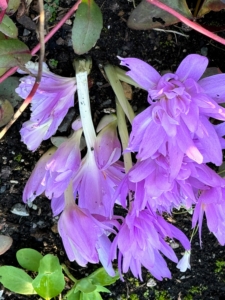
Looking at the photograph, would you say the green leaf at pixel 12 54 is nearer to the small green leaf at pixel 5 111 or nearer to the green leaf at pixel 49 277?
the small green leaf at pixel 5 111

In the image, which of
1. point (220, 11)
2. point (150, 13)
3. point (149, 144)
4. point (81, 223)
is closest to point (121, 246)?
point (81, 223)

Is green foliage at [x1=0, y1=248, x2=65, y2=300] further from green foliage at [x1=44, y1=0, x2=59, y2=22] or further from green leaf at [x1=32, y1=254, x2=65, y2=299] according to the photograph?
green foliage at [x1=44, y1=0, x2=59, y2=22]

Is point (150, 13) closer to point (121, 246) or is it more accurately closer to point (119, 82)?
point (119, 82)

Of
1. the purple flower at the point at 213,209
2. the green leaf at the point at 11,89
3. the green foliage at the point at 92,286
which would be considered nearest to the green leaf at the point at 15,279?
the green foliage at the point at 92,286

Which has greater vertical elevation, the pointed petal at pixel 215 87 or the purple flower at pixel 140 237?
the pointed petal at pixel 215 87

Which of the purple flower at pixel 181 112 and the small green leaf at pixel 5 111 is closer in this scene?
the purple flower at pixel 181 112

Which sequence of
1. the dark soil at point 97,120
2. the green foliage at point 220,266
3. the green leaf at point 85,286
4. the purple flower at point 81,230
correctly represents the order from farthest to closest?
1. the green foliage at point 220,266
2. the green leaf at point 85,286
3. the dark soil at point 97,120
4. the purple flower at point 81,230

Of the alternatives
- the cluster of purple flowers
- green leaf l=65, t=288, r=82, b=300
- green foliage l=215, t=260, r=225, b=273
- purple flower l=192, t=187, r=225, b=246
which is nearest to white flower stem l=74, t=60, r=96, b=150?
the cluster of purple flowers
